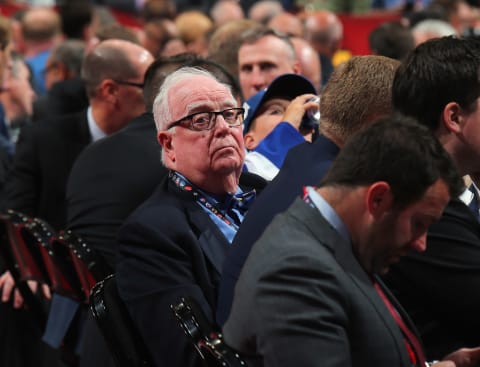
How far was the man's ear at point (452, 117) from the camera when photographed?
8.75ft

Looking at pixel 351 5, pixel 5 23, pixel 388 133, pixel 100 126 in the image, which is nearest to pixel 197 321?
pixel 388 133

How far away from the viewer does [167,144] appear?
121 inches

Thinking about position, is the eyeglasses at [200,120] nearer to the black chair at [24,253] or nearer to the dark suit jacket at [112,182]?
the dark suit jacket at [112,182]

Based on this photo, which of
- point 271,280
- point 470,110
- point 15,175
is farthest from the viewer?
point 15,175

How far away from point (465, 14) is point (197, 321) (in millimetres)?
8374

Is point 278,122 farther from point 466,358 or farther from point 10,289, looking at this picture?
point 466,358

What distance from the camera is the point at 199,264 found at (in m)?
2.73

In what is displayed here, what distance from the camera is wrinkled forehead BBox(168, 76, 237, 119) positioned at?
3.04 meters

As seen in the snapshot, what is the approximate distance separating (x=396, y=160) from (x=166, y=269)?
0.92 m

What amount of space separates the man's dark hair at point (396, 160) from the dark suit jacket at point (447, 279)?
534 millimetres

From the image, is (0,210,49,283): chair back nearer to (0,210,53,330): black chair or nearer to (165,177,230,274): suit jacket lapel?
(0,210,53,330): black chair

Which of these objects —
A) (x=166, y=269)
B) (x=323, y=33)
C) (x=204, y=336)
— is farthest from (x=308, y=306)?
(x=323, y=33)

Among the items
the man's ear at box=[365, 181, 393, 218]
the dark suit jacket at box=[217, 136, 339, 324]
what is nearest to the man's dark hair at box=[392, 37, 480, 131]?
the dark suit jacket at box=[217, 136, 339, 324]

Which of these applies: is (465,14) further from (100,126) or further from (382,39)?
(100,126)
